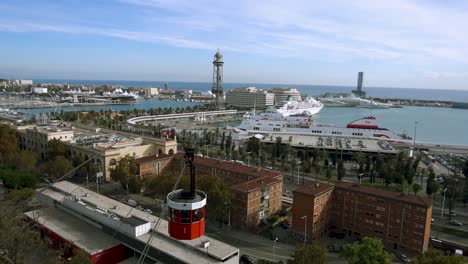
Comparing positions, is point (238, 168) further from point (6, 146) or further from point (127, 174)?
point (6, 146)

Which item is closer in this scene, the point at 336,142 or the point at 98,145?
the point at 98,145

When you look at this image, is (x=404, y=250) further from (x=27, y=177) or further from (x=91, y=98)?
(x=91, y=98)

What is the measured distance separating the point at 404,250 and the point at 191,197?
764 centimetres

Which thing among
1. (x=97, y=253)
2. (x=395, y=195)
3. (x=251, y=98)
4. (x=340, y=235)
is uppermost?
(x=251, y=98)

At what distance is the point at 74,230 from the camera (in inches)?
325

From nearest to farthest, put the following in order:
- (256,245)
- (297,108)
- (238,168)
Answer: (256,245)
(238,168)
(297,108)

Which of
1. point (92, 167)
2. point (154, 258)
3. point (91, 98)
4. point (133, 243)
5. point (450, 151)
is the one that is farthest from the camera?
point (91, 98)

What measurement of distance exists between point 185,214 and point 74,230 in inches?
212

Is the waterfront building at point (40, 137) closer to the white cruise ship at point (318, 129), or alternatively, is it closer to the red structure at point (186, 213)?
the white cruise ship at point (318, 129)

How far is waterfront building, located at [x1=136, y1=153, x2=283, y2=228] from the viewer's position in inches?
402

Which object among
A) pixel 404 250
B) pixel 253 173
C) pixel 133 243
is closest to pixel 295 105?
pixel 253 173

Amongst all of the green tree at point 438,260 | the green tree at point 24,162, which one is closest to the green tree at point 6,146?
the green tree at point 24,162

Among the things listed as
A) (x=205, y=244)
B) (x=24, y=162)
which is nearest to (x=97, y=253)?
(x=205, y=244)

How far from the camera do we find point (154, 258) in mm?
6918
